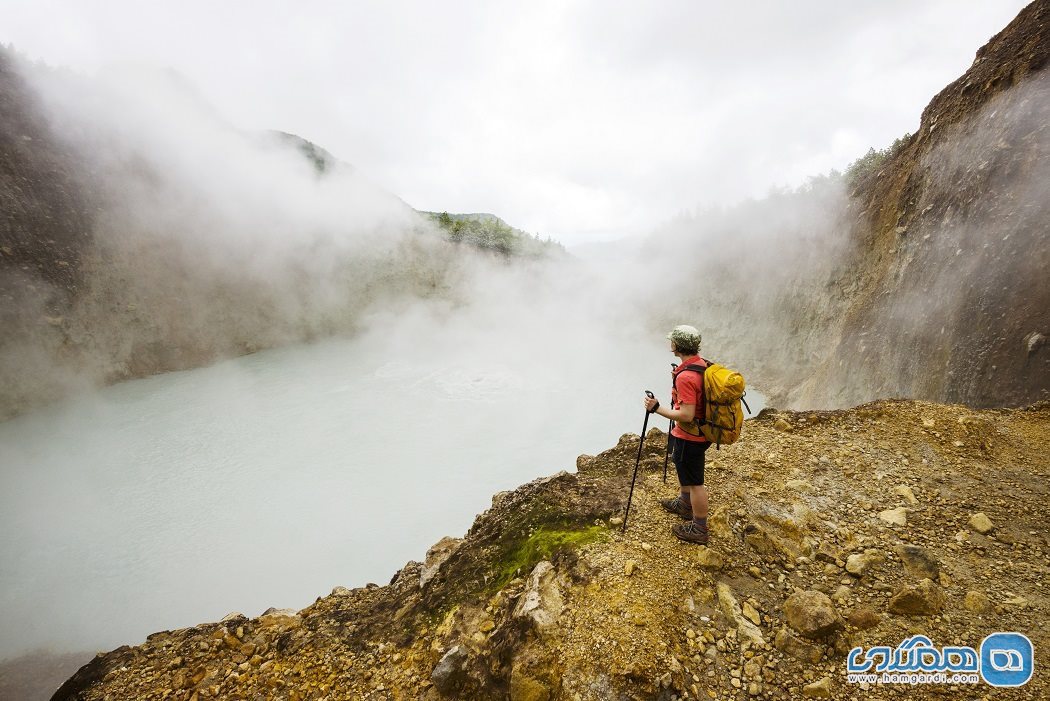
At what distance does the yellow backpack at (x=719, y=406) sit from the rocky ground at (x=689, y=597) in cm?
106

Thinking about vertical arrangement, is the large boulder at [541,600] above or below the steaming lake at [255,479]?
above

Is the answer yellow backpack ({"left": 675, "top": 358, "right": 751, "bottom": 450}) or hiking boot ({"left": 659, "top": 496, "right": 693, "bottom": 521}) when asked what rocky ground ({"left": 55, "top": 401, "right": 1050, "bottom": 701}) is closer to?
hiking boot ({"left": 659, "top": 496, "right": 693, "bottom": 521})

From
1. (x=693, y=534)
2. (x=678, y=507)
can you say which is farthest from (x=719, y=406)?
(x=678, y=507)

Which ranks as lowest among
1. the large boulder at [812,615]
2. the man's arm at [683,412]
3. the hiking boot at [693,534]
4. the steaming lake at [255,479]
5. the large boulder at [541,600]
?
the steaming lake at [255,479]

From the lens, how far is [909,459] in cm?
443

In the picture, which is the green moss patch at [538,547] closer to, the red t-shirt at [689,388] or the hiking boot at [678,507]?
the hiking boot at [678,507]

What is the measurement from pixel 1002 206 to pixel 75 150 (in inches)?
1241

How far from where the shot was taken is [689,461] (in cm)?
328

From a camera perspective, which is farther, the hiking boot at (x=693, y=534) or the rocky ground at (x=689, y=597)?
the hiking boot at (x=693, y=534)

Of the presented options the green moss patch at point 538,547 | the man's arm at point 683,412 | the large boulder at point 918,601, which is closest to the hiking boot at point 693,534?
the green moss patch at point 538,547

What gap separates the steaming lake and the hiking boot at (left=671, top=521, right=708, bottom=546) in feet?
18.0

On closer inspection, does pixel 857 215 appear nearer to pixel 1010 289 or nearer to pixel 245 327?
pixel 1010 289

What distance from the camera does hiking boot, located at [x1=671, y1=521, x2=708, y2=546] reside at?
11.0ft

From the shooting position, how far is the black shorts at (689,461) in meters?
3.22
